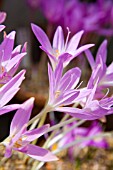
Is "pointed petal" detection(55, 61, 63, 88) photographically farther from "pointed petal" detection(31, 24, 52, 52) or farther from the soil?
the soil

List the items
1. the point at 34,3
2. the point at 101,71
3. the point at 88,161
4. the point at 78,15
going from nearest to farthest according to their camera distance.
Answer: the point at 101,71 < the point at 88,161 < the point at 78,15 < the point at 34,3

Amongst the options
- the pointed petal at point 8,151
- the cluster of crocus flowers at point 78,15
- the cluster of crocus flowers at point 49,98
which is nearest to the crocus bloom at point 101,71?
Result: the cluster of crocus flowers at point 49,98

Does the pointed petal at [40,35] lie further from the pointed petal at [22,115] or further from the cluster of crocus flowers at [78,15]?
the cluster of crocus flowers at [78,15]

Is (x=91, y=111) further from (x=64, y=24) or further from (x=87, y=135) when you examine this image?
(x=64, y=24)

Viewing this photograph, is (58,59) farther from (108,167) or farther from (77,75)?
(108,167)

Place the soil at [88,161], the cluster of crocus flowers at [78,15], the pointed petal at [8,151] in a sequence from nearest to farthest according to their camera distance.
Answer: the pointed petal at [8,151], the soil at [88,161], the cluster of crocus flowers at [78,15]

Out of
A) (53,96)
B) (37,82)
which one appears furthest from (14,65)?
(37,82)

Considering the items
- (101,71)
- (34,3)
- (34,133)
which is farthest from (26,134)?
(34,3)

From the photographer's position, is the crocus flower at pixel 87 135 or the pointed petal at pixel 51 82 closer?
the pointed petal at pixel 51 82
